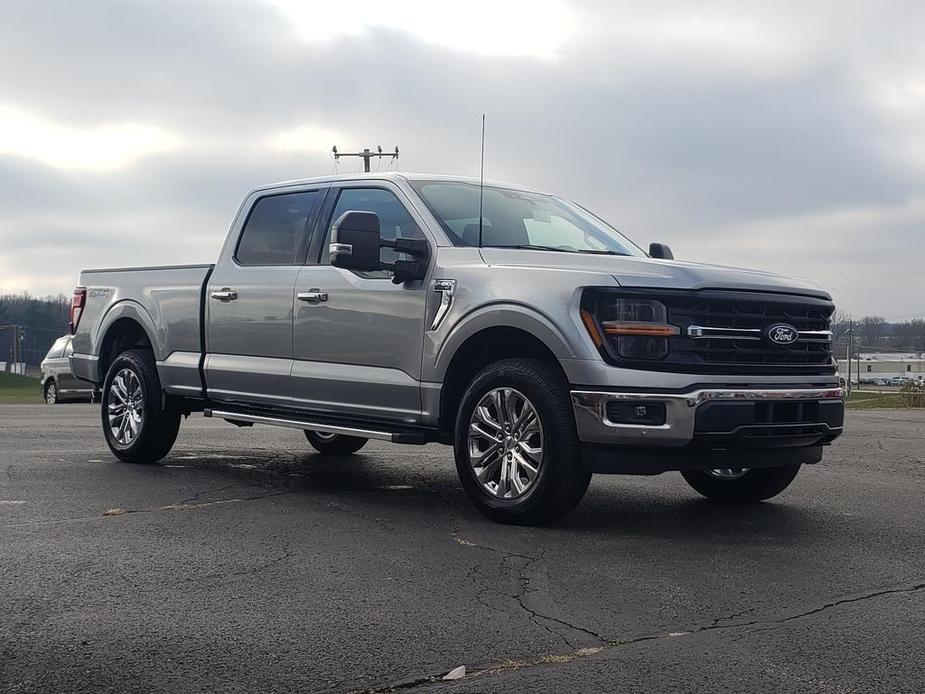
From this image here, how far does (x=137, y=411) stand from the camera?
29.7ft

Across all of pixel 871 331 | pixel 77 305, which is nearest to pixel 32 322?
pixel 871 331

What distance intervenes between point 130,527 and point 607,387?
2.68 metres

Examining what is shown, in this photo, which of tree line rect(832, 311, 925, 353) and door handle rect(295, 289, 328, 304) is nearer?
door handle rect(295, 289, 328, 304)

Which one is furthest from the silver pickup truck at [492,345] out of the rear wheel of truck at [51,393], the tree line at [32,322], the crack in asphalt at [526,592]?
the tree line at [32,322]

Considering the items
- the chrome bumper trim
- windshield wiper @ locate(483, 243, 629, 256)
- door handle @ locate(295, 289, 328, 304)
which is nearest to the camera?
the chrome bumper trim

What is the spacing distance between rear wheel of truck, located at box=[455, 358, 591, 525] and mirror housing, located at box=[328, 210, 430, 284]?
2.81ft

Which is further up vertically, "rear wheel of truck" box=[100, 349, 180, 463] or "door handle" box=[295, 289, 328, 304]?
"door handle" box=[295, 289, 328, 304]

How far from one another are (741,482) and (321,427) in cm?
278

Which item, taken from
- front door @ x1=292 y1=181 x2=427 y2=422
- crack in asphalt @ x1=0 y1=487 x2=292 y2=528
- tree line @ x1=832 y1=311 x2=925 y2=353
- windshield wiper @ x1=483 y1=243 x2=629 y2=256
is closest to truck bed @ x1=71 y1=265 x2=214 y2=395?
front door @ x1=292 y1=181 x2=427 y2=422

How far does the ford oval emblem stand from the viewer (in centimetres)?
611

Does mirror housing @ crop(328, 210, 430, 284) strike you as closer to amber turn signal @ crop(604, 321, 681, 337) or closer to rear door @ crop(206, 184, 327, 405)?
rear door @ crop(206, 184, 327, 405)

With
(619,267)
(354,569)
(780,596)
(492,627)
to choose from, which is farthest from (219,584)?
(619,267)

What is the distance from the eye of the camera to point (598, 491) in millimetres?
7734

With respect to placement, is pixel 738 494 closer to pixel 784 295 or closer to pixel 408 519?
pixel 784 295
